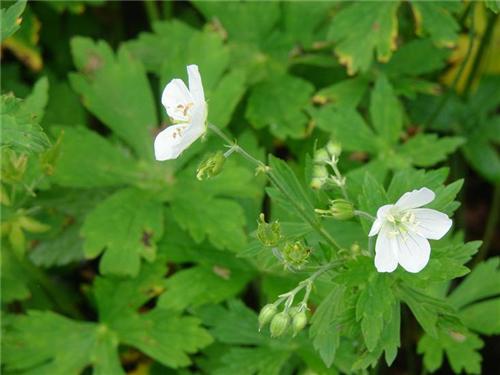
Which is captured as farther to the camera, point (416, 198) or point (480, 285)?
point (480, 285)

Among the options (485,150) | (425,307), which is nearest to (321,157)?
(425,307)

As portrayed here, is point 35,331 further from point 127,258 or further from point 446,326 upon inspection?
point 446,326

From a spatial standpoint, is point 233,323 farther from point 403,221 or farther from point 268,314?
point 403,221

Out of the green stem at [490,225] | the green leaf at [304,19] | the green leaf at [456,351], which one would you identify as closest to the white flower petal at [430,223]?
the green leaf at [456,351]

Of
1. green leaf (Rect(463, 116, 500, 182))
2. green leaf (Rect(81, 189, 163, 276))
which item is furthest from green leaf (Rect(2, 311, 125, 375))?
green leaf (Rect(463, 116, 500, 182))

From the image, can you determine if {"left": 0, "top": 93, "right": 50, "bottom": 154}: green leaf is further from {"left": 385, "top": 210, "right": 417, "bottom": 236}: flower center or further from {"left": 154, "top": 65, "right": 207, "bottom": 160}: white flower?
{"left": 385, "top": 210, "right": 417, "bottom": 236}: flower center

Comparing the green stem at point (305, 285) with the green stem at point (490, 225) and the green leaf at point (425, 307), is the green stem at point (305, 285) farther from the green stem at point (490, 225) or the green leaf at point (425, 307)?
the green stem at point (490, 225)

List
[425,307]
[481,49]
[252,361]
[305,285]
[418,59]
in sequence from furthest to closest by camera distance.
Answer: [481,49] < [418,59] < [252,361] < [425,307] < [305,285]
